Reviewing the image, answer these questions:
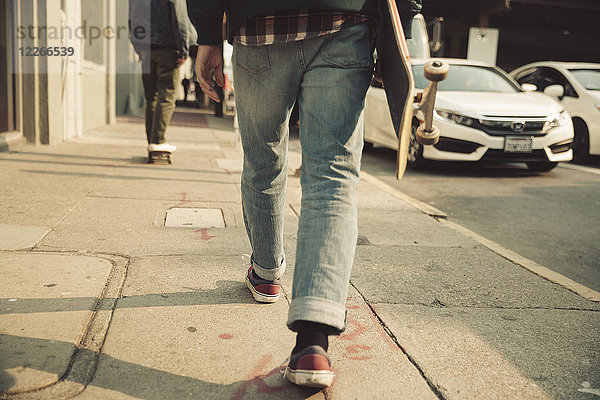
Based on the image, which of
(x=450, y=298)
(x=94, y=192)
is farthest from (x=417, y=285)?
(x=94, y=192)

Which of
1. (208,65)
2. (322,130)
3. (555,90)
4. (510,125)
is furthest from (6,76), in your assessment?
(555,90)

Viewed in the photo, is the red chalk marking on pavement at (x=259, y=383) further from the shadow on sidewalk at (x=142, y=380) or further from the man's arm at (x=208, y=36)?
the man's arm at (x=208, y=36)

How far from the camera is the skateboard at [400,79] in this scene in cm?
181

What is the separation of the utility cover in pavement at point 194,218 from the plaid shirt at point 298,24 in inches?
83.5

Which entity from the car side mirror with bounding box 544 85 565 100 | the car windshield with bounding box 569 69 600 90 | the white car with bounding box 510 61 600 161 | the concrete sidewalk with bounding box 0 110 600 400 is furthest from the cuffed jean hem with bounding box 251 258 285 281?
the car windshield with bounding box 569 69 600 90

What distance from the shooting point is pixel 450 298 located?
2.87 m

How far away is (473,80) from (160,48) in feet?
14.8

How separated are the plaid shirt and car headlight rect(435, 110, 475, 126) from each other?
5.74 meters

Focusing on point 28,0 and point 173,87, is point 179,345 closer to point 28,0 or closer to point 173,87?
point 173,87

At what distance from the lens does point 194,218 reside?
13.6 ft

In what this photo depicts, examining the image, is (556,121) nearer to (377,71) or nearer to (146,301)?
(377,71)

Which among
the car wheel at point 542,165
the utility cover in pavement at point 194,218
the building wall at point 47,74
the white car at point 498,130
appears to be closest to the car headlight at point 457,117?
the white car at point 498,130

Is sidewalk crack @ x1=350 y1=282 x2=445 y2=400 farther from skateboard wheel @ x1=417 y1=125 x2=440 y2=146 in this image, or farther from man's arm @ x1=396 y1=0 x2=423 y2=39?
man's arm @ x1=396 y1=0 x2=423 y2=39

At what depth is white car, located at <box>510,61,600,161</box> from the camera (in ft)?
29.9
